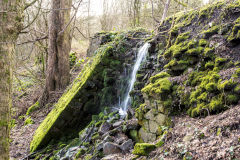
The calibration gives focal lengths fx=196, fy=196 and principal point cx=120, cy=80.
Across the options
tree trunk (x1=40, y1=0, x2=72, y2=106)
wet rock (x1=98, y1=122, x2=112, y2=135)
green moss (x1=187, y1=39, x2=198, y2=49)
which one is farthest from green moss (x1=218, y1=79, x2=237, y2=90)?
tree trunk (x1=40, y1=0, x2=72, y2=106)

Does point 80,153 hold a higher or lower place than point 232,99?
lower

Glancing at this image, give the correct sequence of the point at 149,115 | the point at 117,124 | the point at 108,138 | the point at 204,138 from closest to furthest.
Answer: the point at 204,138, the point at 149,115, the point at 108,138, the point at 117,124

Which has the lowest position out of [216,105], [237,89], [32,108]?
[32,108]

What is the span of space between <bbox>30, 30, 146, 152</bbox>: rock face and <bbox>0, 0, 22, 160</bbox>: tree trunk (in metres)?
2.16

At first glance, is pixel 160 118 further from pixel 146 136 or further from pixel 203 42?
pixel 203 42

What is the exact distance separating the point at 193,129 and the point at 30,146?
5.37 meters

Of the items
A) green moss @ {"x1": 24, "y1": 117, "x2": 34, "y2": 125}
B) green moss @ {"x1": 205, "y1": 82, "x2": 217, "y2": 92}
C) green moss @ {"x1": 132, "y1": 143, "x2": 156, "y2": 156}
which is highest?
green moss @ {"x1": 205, "y1": 82, "x2": 217, "y2": 92}

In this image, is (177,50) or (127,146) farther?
(177,50)

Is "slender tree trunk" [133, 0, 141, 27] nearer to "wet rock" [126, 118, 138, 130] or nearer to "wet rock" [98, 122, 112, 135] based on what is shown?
"wet rock" [98, 122, 112, 135]

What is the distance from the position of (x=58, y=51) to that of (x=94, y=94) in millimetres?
3821

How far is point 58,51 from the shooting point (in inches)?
354

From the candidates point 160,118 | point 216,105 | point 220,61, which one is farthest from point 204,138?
point 220,61

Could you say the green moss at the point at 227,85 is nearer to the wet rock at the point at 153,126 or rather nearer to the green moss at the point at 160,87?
the green moss at the point at 160,87

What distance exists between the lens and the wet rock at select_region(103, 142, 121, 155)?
3656mm
